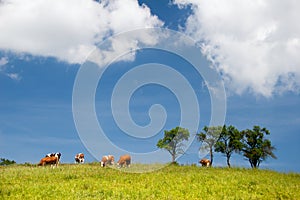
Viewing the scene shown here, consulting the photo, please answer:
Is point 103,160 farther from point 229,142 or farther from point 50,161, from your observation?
point 229,142

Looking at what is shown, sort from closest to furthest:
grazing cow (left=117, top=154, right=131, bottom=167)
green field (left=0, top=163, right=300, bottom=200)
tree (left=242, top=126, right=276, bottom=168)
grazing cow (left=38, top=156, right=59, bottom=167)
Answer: green field (left=0, top=163, right=300, bottom=200) → grazing cow (left=38, top=156, right=59, bottom=167) → grazing cow (left=117, top=154, right=131, bottom=167) → tree (left=242, top=126, right=276, bottom=168)

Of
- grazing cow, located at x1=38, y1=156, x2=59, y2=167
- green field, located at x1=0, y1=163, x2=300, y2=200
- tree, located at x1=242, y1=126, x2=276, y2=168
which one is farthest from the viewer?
tree, located at x1=242, y1=126, x2=276, y2=168

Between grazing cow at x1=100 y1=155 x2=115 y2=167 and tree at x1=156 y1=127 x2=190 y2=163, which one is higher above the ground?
tree at x1=156 y1=127 x2=190 y2=163

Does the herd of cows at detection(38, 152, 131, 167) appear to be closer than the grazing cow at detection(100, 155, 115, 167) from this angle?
Yes

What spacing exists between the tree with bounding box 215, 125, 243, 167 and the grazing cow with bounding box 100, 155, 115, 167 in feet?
98.5

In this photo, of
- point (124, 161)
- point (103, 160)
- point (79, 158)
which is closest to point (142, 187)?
point (124, 161)

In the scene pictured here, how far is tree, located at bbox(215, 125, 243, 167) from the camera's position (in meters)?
63.4

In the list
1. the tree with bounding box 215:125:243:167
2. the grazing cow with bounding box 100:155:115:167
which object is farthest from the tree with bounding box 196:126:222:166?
the grazing cow with bounding box 100:155:115:167

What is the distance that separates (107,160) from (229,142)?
32772 millimetres

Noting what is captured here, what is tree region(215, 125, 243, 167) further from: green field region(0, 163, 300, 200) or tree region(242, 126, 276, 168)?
green field region(0, 163, 300, 200)

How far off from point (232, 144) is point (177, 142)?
30.2ft

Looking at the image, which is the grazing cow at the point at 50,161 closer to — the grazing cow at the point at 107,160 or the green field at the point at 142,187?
the grazing cow at the point at 107,160

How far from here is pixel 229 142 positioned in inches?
2525

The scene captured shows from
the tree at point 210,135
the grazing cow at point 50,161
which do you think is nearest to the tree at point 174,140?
the tree at point 210,135
